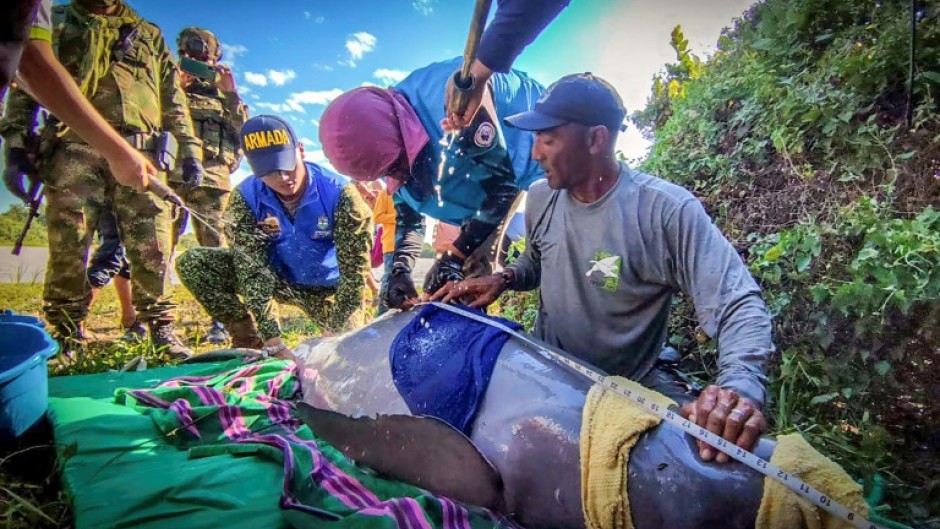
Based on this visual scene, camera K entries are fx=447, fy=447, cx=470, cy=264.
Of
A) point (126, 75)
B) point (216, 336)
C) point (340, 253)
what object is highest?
point (126, 75)

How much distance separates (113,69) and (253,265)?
1.83 m

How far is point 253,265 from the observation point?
305 cm

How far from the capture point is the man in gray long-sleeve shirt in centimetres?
175

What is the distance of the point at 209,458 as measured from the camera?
1.71 meters

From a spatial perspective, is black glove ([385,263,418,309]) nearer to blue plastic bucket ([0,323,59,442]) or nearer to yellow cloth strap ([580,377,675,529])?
yellow cloth strap ([580,377,675,529])

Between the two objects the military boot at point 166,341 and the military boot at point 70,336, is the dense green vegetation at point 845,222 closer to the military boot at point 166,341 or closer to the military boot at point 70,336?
the military boot at point 166,341

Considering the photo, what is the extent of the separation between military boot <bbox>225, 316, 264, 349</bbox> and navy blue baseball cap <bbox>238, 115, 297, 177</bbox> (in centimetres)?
118

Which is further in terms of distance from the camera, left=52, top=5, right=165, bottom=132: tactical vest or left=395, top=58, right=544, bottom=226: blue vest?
left=52, top=5, right=165, bottom=132: tactical vest

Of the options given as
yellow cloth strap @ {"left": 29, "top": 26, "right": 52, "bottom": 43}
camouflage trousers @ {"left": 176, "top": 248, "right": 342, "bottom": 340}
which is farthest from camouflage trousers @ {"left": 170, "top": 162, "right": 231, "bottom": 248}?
yellow cloth strap @ {"left": 29, "top": 26, "right": 52, "bottom": 43}

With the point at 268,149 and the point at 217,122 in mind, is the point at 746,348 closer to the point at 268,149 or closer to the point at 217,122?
the point at 268,149

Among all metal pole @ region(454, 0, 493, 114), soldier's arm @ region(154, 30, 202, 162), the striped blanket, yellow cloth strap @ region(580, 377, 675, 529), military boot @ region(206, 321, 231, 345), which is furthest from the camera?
military boot @ region(206, 321, 231, 345)

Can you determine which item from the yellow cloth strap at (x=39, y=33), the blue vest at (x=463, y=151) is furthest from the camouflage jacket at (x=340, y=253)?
the yellow cloth strap at (x=39, y=33)

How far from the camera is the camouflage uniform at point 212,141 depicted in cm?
439

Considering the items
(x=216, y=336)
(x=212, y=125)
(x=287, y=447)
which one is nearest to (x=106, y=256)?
(x=216, y=336)
